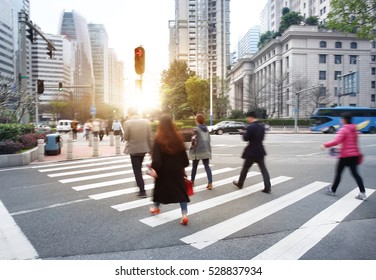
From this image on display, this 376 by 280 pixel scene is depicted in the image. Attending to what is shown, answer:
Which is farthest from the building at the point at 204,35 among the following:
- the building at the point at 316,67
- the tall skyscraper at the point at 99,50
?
the tall skyscraper at the point at 99,50

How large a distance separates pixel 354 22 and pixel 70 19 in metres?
15.4

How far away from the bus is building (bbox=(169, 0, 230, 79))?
10115 centimetres

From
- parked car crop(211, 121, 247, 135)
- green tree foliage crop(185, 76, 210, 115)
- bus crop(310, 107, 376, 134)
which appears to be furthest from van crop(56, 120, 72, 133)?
bus crop(310, 107, 376, 134)

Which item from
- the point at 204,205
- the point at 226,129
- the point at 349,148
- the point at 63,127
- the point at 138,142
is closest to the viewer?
the point at 204,205

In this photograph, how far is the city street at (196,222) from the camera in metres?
3.45

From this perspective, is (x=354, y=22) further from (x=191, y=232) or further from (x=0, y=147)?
(x=0, y=147)

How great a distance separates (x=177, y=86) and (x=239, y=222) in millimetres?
47078

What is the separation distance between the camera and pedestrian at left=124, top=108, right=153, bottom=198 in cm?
594

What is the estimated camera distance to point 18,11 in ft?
46.1

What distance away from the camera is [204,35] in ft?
441

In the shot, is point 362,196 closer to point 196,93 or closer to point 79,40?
point 79,40

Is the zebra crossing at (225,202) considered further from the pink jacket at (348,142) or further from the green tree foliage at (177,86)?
the green tree foliage at (177,86)

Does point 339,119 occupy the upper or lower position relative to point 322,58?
lower

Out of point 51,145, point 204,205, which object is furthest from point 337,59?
point 204,205
